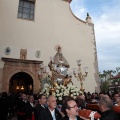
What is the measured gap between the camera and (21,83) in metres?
13.6

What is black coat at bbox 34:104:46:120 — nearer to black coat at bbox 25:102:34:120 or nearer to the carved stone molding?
black coat at bbox 25:102:34:120

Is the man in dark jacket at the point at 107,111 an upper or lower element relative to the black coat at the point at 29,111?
upper

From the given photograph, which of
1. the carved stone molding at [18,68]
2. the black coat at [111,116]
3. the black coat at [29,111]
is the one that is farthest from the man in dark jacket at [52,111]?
the carved stone molding at [18,68]

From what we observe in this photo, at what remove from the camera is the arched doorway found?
12.9 metres

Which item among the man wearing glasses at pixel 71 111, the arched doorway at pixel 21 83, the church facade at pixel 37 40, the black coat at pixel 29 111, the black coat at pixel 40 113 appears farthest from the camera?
the arched doorway at pixel 21 83

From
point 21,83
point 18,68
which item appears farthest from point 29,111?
point 21,83

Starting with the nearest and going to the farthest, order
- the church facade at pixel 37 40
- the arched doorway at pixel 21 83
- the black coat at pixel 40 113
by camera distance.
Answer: the black coat at pixel 40 113, the church facade at pixel 37 40, the arched doorway at pixel 21 83

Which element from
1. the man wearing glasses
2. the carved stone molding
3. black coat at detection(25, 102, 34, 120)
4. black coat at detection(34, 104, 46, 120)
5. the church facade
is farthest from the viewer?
the church facade

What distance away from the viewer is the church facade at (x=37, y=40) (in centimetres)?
1233

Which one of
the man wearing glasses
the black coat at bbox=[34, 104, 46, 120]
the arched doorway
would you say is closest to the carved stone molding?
the arched doorway

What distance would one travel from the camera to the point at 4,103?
23.3ft

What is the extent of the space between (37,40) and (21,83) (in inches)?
145

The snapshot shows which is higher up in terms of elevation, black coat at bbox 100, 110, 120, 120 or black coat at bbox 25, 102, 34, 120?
black coat at bbox 100, 110, 120, 120

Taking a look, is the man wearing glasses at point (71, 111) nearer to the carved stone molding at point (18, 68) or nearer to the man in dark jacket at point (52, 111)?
the man in dark jacket at point (52, 111)
